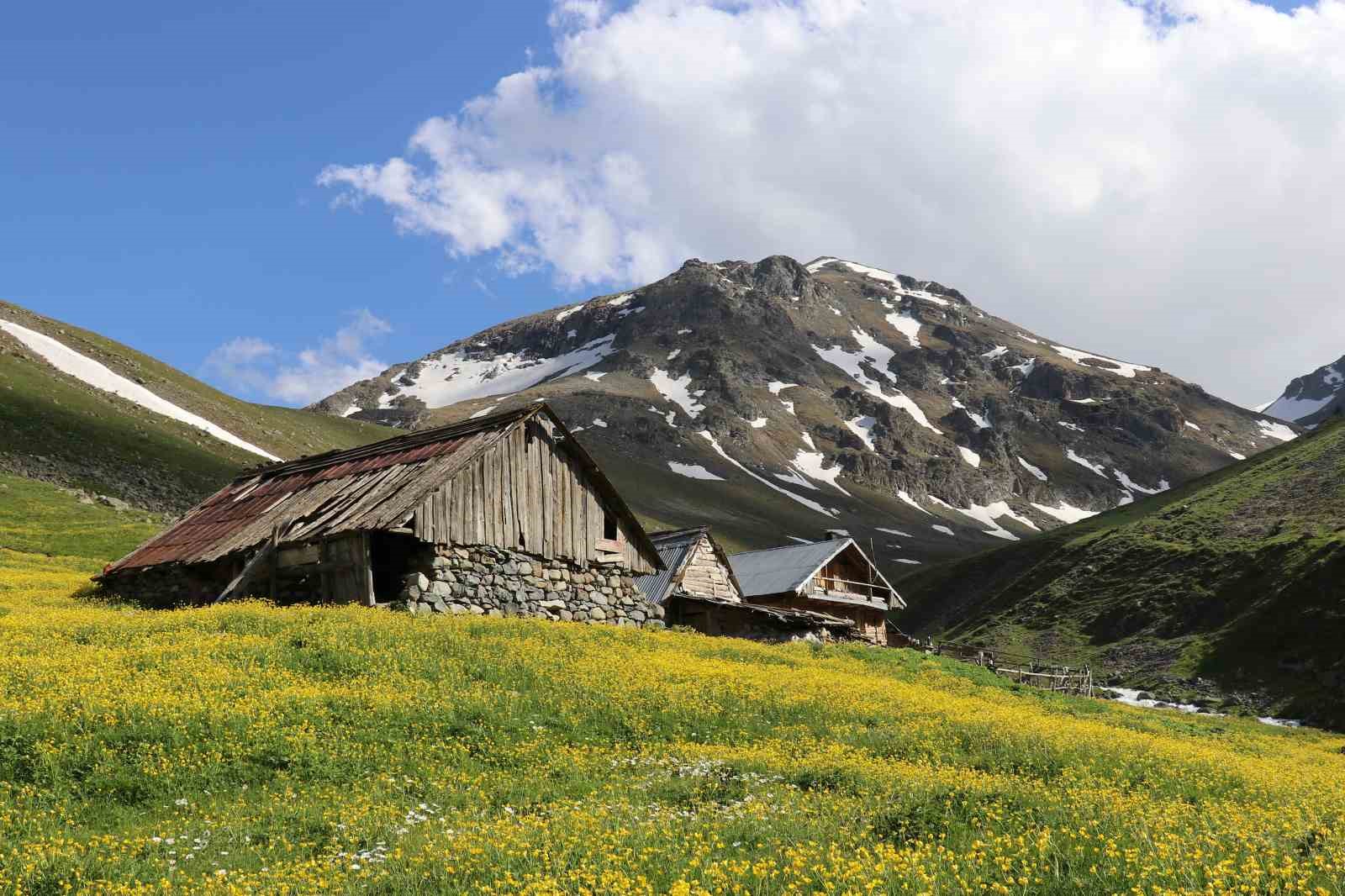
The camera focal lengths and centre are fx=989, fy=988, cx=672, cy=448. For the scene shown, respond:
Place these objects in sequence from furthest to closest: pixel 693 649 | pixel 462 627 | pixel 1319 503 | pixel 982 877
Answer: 1. pixel 1319 503
2. pixel 693 649
3. pixel 462 627
4. pixel 982 877

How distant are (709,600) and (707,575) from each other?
90.0 inches

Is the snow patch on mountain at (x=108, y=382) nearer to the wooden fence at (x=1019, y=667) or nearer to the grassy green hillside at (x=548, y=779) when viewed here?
the wooden fence at (x=1019, y=667)

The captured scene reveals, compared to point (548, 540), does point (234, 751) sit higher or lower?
lower

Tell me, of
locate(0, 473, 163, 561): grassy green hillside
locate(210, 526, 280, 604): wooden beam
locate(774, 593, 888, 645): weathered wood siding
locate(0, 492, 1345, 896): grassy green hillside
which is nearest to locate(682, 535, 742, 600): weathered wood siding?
locate(774, 593, 888, 645): weathered wood siding

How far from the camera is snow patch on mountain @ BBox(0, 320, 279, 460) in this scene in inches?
3246

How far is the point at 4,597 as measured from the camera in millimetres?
27953

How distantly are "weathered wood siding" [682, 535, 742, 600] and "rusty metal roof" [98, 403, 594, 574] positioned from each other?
447 inches

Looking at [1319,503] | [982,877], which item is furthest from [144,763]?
[1319,503]

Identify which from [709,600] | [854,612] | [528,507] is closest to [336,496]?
[528,507]

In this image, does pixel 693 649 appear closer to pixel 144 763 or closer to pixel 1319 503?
pixel 144 763

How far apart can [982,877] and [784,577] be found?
44938 mm

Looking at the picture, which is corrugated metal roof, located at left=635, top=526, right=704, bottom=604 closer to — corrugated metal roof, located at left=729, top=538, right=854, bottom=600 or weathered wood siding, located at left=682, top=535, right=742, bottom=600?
weathered wood siding, located at left=682, top=535, right=742, bottom=600

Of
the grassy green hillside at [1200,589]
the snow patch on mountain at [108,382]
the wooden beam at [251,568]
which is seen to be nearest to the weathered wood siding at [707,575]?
the wooden beam at [251,568]

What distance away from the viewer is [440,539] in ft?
89.8
